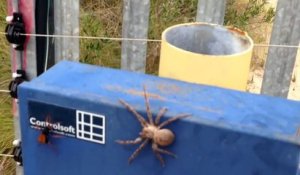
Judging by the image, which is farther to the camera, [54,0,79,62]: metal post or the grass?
the grass

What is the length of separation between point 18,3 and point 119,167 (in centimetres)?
79

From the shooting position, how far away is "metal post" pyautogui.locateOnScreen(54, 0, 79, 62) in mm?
1991

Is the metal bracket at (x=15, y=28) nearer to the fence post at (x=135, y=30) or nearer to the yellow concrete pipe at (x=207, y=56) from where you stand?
the fence post at (x=135, y=30)

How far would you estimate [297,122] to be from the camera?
1.23m

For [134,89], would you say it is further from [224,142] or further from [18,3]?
[18,3]

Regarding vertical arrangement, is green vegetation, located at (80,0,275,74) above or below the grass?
above

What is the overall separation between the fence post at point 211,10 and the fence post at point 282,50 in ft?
0.69

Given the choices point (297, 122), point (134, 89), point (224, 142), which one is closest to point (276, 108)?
point (297, 122)

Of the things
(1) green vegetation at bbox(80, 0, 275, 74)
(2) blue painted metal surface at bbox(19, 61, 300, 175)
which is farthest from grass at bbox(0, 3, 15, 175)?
(2) blue painted metal surface at bbox(19, 61, 300, 175)

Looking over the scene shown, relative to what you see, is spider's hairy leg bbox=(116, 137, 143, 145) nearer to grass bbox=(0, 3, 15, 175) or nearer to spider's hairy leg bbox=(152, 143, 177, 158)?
spider's hairy leg bbox=(152, 143, 177, 158)

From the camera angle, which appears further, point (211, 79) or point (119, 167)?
point (211, 79)

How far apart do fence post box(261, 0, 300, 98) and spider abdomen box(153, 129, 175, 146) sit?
1.01 m

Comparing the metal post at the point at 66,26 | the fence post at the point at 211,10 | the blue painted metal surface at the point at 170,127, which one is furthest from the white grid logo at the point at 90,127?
the fence post at the point at 211,10

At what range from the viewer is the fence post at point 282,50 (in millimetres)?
2059
